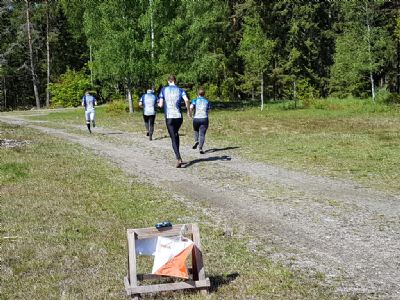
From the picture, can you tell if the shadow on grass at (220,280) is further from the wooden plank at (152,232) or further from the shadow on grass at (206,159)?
the shadow on grass at (206,159)

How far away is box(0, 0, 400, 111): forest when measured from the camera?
1459 inches

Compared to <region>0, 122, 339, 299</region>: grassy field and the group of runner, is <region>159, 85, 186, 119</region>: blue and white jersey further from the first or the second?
<region>0, 122, 339, 299</region>: grassy field

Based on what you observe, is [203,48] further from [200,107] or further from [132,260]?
[132,260]

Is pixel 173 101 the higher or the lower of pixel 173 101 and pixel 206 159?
the higher

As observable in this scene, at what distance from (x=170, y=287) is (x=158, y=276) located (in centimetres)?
25

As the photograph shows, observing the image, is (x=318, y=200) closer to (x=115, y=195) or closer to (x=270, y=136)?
(x=115, y=195)

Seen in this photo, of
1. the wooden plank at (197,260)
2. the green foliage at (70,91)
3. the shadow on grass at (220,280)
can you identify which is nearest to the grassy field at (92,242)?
the shadow on grass at (220,280)

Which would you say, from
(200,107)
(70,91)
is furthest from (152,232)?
(70,91)

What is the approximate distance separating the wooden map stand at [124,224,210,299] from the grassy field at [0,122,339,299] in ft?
0.41

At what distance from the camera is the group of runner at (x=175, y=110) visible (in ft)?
43.6

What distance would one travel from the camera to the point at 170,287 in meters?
4.96

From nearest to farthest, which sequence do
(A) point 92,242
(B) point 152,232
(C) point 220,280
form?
1. (B) point 152,232
2. (C) point 220,280
3. (A) point 92,242

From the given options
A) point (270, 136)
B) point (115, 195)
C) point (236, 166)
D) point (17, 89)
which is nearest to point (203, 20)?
point (270, 136)

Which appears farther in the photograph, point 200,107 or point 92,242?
point 200,107
